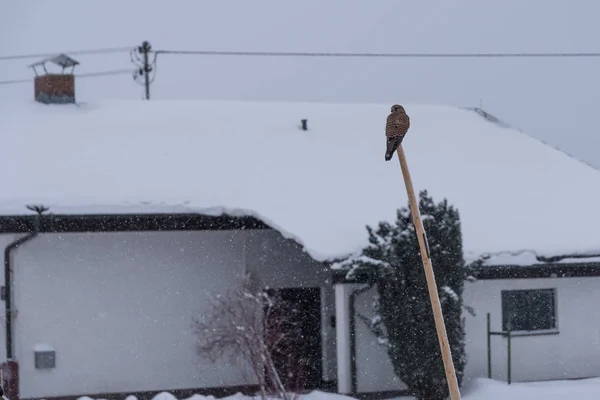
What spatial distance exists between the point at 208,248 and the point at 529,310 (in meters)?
5.95

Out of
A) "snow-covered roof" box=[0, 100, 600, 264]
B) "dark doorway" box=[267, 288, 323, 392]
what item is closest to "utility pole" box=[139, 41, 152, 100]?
"snow-covered roof" box=[0, 100, 600, 264]

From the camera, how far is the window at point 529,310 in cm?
1831

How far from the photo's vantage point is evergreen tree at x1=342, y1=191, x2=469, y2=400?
15.4 m

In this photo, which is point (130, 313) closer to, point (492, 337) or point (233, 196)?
point (233, 196)

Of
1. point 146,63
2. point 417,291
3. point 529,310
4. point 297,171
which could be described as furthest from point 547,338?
point 146,63

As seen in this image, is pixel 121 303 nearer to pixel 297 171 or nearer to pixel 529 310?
pixel 297 171

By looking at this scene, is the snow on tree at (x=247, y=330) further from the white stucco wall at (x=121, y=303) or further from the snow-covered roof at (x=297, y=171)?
the snow-covered roof at (x=297, y=171)

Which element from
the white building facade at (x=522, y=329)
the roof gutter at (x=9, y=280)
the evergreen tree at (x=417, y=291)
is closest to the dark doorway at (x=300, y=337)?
the white building facade at (x=522, y=329)

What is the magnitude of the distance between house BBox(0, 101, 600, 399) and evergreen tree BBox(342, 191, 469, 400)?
855 mm

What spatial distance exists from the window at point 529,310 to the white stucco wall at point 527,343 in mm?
193

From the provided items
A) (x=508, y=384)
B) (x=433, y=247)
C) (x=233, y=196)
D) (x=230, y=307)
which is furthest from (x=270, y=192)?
(x=508, y=384)

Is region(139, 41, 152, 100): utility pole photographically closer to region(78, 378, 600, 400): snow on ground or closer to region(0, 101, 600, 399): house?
region(0, 101, 600, 399): house

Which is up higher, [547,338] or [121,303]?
[121,303]

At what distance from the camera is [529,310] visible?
1848cm
